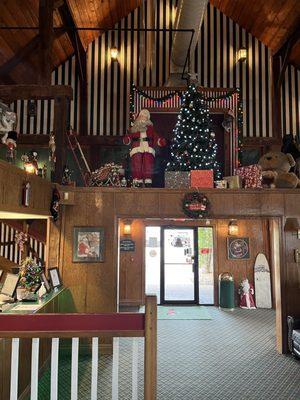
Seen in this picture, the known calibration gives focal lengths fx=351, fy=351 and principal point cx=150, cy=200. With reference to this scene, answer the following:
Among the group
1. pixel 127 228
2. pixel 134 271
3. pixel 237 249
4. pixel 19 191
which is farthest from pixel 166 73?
pixel 19 191

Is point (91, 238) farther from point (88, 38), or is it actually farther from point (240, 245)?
point (88, 38)

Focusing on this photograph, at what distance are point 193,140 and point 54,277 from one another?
3369 mm

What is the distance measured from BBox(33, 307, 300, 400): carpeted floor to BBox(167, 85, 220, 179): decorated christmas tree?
285cm

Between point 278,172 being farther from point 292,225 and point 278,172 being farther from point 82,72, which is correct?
point 82,72

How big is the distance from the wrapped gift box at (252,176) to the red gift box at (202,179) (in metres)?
0.65

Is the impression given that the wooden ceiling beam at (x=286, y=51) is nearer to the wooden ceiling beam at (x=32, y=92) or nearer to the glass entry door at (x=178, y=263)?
the glass entry door at (x=178, y=263)

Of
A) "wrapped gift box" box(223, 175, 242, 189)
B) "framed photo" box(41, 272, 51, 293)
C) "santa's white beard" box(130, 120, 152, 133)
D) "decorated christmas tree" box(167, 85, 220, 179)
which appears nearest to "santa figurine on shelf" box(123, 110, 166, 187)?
"santa's white beard" box(130, 120, 152, 133)

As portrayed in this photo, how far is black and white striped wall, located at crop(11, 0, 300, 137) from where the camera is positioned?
9.11 metres

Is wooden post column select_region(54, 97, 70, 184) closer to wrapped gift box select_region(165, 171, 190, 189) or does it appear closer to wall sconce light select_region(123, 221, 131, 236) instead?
wrapped gift box select_region(165, 171, 190, 189)

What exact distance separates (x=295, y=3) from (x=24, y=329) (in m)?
8.04

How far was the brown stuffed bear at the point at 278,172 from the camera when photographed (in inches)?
227

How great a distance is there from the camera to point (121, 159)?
8.91 metres

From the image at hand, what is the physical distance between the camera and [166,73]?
9.27 meters

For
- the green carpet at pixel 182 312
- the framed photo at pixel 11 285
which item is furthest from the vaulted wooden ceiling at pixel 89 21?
the green carpet at pixel 182 312
